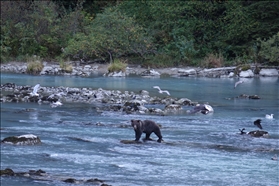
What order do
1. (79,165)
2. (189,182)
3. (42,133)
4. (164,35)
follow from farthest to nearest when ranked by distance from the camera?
(164,35), (42,133), (79,165), (189,182)

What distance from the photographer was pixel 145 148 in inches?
487

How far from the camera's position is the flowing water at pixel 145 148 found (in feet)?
34.3

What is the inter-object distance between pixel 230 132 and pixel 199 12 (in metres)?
22.1

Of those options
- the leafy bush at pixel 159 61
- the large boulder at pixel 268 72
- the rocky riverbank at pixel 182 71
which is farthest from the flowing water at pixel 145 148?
the leafy bush at pixel 159 61

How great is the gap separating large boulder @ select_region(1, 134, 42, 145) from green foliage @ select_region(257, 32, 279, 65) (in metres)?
19.5

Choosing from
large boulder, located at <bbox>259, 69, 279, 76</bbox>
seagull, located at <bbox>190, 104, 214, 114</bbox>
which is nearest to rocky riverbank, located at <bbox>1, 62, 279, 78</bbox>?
→ large boulder, located at <bbox>259, 69, 279, 76</bbox>

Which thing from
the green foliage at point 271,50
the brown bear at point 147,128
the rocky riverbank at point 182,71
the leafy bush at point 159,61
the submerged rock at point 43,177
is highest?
the green foliage at point 271,50

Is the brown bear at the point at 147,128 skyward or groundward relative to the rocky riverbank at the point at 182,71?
groundward

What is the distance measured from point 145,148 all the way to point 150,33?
23.1 m

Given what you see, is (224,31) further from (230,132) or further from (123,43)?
(230,132)

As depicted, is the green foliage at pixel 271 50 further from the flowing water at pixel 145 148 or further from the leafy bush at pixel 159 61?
the flowing water at pixel 145 148

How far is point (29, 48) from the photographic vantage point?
36.4 meters

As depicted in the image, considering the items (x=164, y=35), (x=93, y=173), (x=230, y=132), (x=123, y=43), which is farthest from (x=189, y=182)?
(x=164, y=35)

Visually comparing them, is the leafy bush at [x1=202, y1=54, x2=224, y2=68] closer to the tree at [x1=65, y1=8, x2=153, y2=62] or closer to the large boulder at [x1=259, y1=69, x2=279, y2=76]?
the large boulder at [x1=259, y1=69, x2=279, y2=76]
